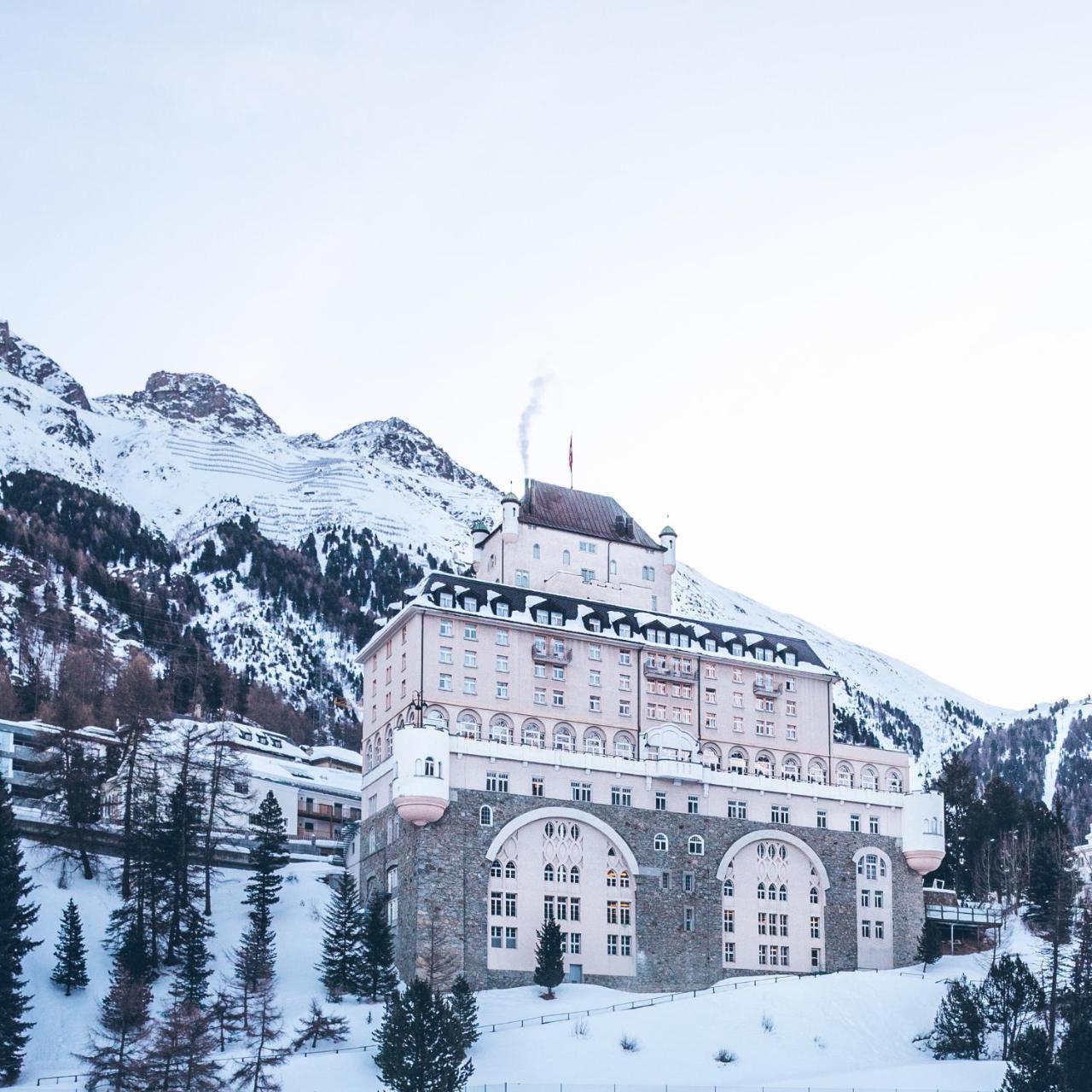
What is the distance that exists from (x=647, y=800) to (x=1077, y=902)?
1076 inches

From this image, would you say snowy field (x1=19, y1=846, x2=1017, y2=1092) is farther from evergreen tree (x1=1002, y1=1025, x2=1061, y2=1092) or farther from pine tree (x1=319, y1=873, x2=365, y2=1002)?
evergreen tree (x1=1002, y1=1025, x2=1061, y2=1092)

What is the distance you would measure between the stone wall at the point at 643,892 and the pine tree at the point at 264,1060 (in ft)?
39.6

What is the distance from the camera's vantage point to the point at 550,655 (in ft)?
340

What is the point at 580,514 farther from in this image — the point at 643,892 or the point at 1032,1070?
the point at 1032,1070

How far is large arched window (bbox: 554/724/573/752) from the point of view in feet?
336

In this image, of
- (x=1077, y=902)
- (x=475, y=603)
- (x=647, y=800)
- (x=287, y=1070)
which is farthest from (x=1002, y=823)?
(x=287, y=1070)

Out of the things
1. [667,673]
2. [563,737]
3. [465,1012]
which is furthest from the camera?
[667,673]

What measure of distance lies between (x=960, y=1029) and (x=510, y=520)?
145 feet

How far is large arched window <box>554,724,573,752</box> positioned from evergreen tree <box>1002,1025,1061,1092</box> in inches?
1360

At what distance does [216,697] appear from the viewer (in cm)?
16238

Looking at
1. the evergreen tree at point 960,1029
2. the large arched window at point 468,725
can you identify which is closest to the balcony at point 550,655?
the large arched window at point 468,725

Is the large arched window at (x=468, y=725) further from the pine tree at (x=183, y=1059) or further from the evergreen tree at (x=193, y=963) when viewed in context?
the pine tree at (x=183, y=1059)

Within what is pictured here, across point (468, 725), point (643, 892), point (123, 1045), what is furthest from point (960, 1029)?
point (123, 1045)

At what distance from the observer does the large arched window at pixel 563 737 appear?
102312 mm
